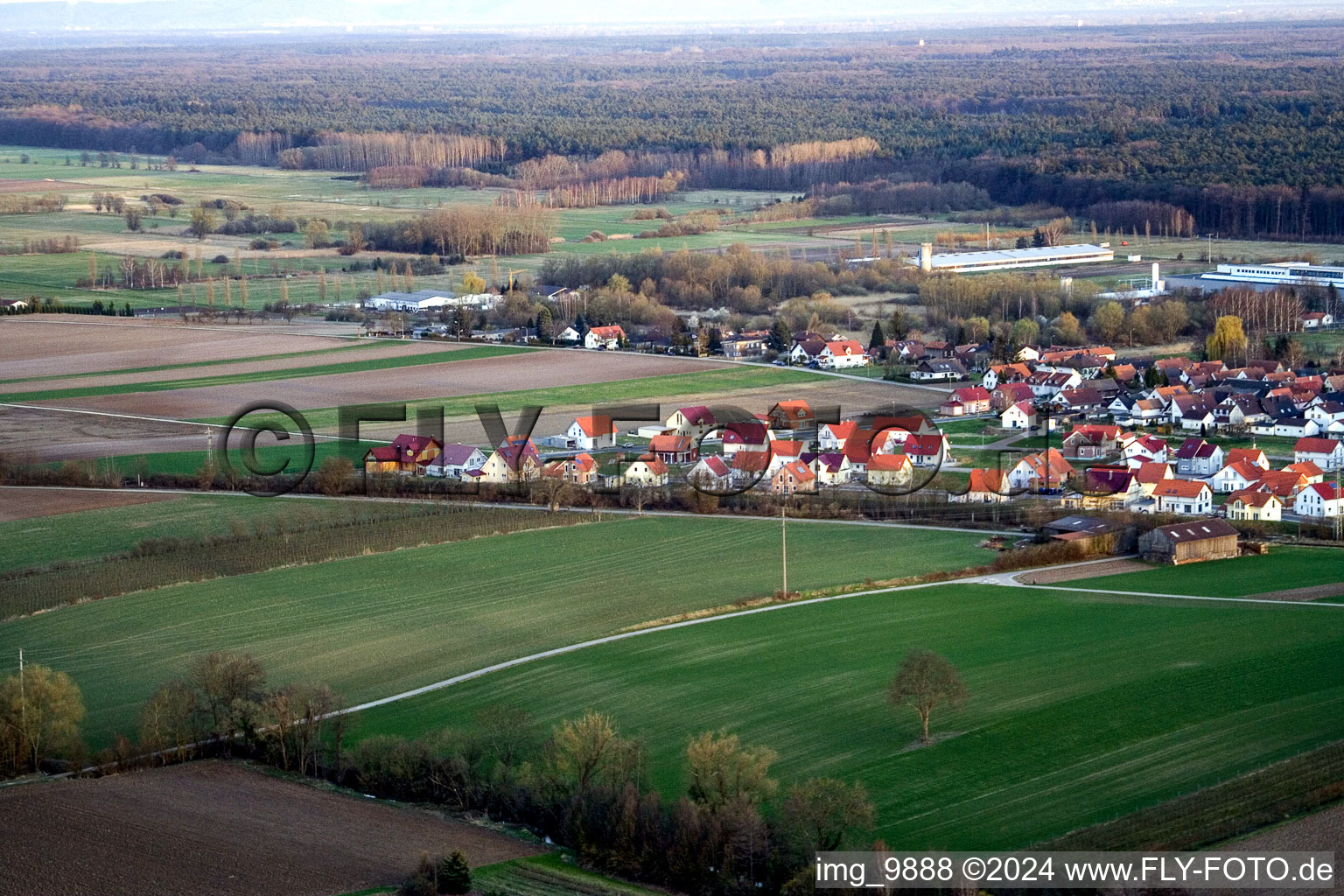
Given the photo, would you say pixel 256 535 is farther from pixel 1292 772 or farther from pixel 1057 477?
pixel 1292 772

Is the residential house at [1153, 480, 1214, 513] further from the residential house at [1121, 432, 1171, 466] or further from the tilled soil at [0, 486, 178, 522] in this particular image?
the tilled soil at [0, 486, 178, 522]

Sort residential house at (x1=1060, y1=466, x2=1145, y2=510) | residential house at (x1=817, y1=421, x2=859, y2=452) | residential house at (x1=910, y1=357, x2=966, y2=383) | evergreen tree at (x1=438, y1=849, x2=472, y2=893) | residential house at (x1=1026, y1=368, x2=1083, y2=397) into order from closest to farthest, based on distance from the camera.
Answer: evergreen tree at (x1=438, y1=849, x2=472, y2=893)
residential house at (x1=1060, y1=466, x2=1145, y2=510)
residential house at (x1=817, y1=421, x2=859, y2=452)
residential house at (x1=1026, y1=368, x2=1083, y2=397)
residential house at (x1=910, y1=357, x2=966, y2=383)

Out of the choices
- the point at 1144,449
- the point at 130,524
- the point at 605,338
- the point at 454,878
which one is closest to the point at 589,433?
the point at 130,524

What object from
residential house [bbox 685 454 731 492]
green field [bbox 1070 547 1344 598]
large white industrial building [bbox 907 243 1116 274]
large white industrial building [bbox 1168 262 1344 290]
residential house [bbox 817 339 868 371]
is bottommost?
green field [bbox 1070 547 1344 598]

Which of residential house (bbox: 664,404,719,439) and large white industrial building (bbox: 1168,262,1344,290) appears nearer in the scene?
residential house (bbox: 664,404,719,439)

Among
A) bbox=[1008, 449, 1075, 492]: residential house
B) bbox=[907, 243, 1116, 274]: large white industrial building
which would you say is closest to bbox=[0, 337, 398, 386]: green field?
bbox=[907, 243, 1116, 274]: large white industrial building

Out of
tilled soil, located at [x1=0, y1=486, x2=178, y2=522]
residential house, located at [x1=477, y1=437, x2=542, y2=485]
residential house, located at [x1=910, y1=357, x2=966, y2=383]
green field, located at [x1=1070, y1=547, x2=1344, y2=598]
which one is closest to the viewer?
green field, located at [x1=1070, y1=547, x2=1344, y2=598]
